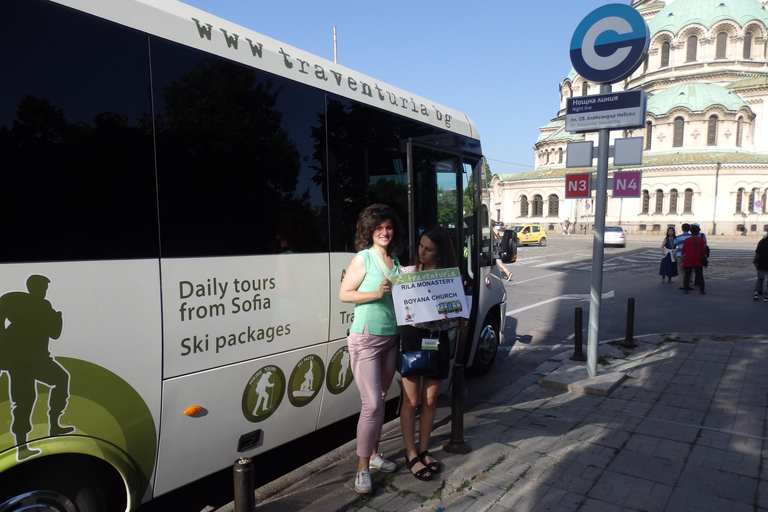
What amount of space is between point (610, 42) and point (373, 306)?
164 inches

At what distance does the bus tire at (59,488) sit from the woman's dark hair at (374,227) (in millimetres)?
1910

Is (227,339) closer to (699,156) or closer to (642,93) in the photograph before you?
(642,93)

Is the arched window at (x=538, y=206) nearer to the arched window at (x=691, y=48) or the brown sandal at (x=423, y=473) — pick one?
the arched window at (x=691, y=48)

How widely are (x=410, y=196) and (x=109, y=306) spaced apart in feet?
8.94

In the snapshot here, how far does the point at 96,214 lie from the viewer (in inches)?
95.5

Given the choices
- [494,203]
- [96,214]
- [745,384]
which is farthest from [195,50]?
[494,203]

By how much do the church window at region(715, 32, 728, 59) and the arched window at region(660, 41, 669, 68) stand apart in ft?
17.2

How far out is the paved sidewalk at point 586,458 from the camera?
334 centimetres

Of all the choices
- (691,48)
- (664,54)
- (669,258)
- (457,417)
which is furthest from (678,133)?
(457,417)

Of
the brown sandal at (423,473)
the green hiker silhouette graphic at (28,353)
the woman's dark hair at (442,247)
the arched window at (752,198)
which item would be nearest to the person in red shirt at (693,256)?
the woman's dark hair at (442,247)

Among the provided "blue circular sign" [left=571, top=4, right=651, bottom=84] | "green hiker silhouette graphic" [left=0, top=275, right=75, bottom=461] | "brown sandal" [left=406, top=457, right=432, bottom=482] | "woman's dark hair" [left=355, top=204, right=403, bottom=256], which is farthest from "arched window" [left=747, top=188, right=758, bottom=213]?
"green hiker silhouette graphic" [left=0, top=275, right=75, bottom=461]

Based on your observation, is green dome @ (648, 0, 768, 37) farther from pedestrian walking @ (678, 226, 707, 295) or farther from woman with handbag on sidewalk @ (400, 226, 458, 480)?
woman with handbag on sidewalk @ (400, 226, 458, 480)

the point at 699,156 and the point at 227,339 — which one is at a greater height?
the point at 699,156

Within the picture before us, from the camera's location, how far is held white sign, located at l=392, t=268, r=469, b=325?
3.28m
